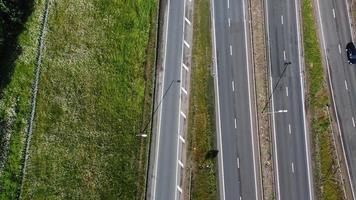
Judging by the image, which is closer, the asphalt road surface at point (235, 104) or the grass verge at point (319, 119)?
the asphalt road surface at point (235, 104)

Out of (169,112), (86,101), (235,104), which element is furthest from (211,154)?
(86,101)

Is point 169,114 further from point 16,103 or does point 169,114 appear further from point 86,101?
point 16,103

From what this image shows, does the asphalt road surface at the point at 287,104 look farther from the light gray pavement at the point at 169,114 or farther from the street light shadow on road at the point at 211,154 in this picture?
the light gray pavement at the point at 169,114

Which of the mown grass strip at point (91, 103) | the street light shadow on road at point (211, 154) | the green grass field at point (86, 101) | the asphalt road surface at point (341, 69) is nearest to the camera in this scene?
the green grass field at point (86, 101)

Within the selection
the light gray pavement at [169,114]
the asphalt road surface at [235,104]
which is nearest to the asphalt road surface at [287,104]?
the asphalt road surface at [235,104]

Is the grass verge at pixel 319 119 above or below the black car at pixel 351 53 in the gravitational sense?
below

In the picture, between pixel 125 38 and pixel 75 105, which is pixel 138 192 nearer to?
pixel 75 105

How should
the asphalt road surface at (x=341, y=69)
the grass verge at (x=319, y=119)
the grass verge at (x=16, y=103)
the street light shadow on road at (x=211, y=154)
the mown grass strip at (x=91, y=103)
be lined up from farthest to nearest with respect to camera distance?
the asphalt road surface at (x=341, y=69), the street light shadow on road at (x=211, y=154), the grass verge at (x=319, y=119), the mown grass strip at (x=91, y=103), the grass verge at (x=16, y=103)

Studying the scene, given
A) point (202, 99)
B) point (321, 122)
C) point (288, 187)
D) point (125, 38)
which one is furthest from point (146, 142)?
point (321, 122)
